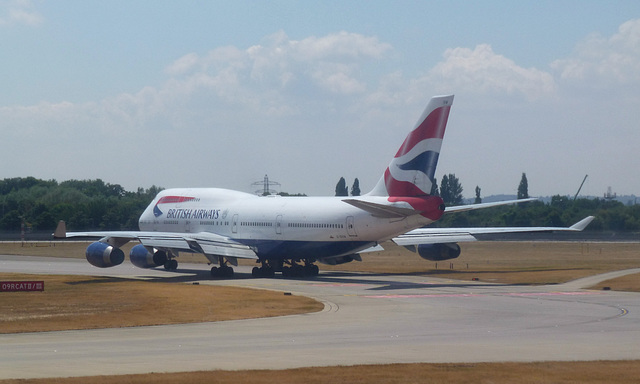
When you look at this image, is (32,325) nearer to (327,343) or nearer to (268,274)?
(327,343)

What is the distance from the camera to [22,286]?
36.6 m

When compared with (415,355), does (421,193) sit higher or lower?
higher

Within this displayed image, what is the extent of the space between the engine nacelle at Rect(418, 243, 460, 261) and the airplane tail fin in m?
12.1

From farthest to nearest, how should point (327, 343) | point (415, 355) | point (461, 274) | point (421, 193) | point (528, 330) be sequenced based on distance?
point (461, 274), point (421, 193), point (528, 330), point (327, 343), point (415, 355)

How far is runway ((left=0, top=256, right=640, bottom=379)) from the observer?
66.9 feet

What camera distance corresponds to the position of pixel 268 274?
5431cm

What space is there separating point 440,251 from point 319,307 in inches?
946

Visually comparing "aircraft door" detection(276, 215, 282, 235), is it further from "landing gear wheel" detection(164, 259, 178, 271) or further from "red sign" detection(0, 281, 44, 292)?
"red sign" detection(0, 281, 44, 292)

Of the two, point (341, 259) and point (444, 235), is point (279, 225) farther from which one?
point (444, 235)

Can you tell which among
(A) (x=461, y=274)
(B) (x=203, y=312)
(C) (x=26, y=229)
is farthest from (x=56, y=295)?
(C) (x=26, y=229)

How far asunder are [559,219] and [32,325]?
3582 inches

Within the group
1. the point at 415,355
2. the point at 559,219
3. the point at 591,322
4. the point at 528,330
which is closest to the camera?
the point at 415,355

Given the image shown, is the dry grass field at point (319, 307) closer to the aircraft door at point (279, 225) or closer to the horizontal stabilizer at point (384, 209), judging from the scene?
the horizontal stabilizer at point (384, 209)

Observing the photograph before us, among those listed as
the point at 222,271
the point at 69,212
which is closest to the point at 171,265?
the point at 222,271
